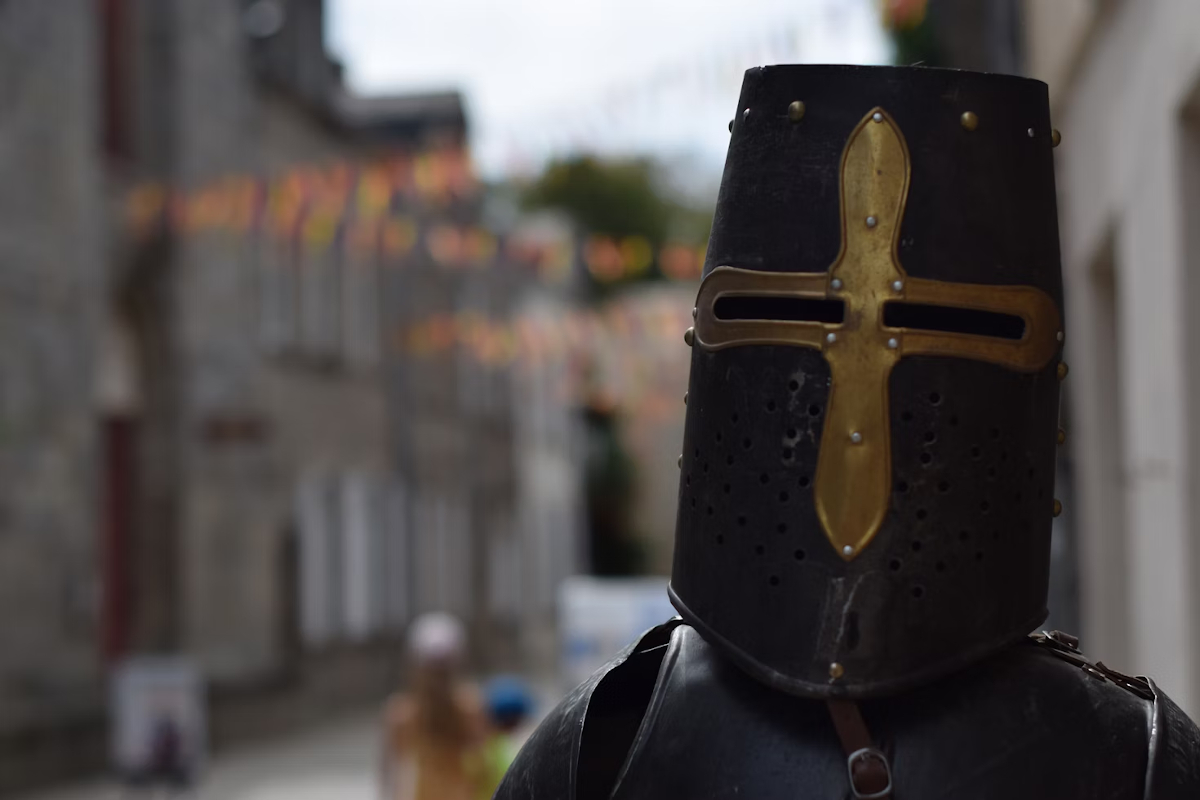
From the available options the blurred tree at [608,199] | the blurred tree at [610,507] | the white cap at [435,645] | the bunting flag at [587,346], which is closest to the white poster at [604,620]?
the white cap at [435,645]

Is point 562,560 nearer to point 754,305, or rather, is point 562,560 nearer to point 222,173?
point 222,173

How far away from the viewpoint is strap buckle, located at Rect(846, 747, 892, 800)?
7.69 ft

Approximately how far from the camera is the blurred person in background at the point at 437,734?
6715 millimetres

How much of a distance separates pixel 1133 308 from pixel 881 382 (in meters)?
3.56

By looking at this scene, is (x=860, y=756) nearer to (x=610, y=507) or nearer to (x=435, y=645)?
(x=435, y=645)

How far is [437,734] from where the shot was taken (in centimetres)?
680

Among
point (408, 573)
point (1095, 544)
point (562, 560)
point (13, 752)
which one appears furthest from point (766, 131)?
point (562, 560)

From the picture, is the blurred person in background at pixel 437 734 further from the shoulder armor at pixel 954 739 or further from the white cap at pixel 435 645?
the shoulder armor at pixel 954 739

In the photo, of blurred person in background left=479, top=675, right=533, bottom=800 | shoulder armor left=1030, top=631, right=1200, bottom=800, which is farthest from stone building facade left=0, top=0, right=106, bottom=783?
shoulder armor left=1030, top=631, right=1200, bottom=800

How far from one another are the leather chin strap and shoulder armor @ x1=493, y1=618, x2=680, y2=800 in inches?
14.8

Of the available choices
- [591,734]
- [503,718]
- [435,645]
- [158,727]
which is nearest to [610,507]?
[158,727]

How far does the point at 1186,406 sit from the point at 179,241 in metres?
13.4

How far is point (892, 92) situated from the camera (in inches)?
97.5

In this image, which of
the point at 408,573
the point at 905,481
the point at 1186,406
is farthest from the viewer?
the point at 408,573
